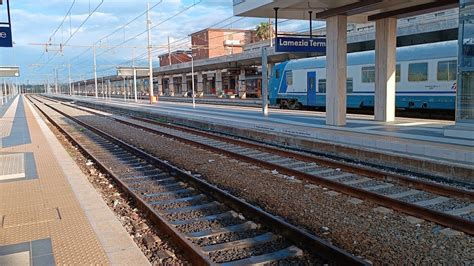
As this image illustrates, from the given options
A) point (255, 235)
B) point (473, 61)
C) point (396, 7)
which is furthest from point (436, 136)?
point (255, 235)

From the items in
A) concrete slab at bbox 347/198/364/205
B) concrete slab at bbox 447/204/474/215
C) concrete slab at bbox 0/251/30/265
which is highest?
concrete slab at bbox 0/251/30/265

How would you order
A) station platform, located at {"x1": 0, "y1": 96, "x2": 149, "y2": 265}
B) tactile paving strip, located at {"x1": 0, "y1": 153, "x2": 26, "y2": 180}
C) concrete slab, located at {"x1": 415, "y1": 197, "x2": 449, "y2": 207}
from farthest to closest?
tactile paving strip, located at {"x1": 0, "y1": 153, "x2": 26, "y2": 180}
concrete slab, located at {"x1": 415, "y1": 197, "x2": 449, "y2": 207}
station platform, located at {"x1": 0, "y1": 96, "x2": 149, "y2": 265}

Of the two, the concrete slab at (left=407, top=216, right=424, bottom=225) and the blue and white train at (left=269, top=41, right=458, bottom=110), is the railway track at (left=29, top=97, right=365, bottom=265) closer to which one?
the concrete slab at (left=407, top=216, right=424, bottom=225)

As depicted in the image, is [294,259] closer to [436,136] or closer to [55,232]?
[55,232]

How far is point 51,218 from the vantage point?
574 cm

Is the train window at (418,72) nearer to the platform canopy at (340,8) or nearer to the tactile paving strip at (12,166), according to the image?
the platform canopy at (340,8)

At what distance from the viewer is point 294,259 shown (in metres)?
4.75

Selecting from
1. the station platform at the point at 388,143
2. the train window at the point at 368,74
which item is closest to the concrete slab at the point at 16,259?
the station platform at the point at 388,143

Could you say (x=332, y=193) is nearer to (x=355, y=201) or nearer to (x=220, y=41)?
(x=355, y=201)

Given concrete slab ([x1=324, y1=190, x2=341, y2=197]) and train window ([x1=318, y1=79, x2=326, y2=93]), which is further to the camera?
train window ([x1=318, y1=79, x2=326, y2=93])

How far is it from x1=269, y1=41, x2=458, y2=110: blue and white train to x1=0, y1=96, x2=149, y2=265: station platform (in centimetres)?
1635

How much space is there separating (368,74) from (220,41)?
65768mm

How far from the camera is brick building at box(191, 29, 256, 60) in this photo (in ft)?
276

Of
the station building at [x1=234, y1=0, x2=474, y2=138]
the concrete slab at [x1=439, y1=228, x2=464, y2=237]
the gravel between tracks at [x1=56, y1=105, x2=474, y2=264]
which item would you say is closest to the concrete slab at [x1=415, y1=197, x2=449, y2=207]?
the gravel between tracks at [x1=56, y1=105, x2=474, y2=264]
